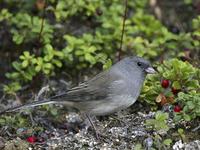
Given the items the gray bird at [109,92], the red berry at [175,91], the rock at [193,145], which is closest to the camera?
the rock at [193,145]

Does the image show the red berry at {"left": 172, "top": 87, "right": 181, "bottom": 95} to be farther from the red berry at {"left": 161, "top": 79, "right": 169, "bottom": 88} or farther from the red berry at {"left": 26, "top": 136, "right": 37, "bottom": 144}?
the red berry at {"left": 26, "top": 136, "right": 37, "bottom": 144}

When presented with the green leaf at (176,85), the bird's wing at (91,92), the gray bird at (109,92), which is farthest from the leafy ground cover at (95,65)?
the bird's wing at (91,92)

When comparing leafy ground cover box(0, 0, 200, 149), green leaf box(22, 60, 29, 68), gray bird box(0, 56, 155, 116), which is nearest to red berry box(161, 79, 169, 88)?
leafy ground cover box(0, 0, 200, 149)

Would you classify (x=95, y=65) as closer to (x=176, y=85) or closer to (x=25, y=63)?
(x=25, y=63)

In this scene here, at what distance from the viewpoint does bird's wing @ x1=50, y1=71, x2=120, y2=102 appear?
5004 mm

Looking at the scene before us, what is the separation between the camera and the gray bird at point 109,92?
16.1 feet

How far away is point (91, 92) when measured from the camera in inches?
198

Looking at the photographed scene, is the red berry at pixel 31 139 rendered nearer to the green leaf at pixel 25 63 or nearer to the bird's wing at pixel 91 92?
the bird's wing at pixel 91 92

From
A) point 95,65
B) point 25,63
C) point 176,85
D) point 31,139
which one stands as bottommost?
point 31,139

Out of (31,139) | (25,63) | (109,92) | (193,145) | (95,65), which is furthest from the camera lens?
(95,65)

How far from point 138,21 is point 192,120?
2.29m

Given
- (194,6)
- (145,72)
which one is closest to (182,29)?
(194,6)

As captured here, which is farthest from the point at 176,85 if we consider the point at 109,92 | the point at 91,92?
the point at 91,92

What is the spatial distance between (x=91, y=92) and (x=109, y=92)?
0.16m
